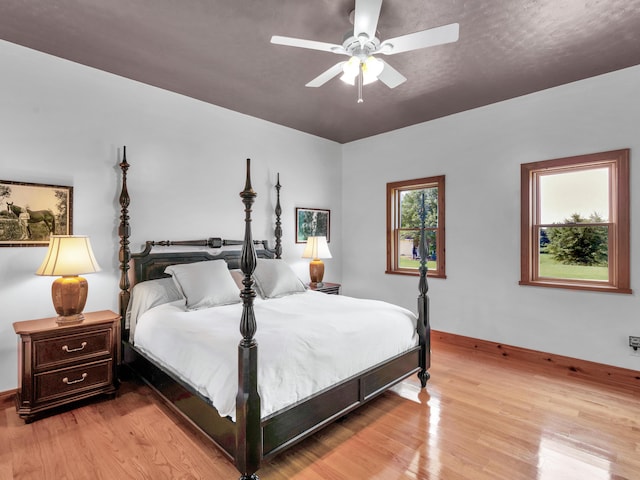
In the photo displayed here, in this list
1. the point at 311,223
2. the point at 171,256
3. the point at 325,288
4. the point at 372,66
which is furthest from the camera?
the point at 311,223

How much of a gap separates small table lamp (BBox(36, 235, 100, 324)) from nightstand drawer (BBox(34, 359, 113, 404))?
37 cm

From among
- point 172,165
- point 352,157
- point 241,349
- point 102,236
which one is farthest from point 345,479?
point 352,157

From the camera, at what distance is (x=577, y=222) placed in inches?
140

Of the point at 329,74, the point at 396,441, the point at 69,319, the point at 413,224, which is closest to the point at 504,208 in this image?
the point at 413,224

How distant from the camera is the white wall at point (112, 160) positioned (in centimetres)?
282

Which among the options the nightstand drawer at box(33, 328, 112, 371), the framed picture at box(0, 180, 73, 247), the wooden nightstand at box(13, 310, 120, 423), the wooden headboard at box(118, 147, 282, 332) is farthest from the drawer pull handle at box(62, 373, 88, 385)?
the framed picture at box(0, 180, 73, 247)

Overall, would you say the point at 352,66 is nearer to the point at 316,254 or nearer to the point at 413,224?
the point at 316,254

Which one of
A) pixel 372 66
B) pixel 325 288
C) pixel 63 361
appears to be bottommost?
pixel 63 361

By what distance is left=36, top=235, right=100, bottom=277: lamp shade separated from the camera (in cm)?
259

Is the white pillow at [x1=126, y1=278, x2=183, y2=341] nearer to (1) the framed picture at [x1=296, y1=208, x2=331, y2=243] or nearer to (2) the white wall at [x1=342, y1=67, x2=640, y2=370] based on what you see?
(1) the framed picture at [x1=296, y1=208, x2=331, y2=243]

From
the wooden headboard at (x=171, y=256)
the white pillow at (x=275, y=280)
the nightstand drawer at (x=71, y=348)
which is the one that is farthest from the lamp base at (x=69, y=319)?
the white pillow at (x=275, y=280)

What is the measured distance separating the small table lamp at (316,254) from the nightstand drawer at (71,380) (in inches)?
101

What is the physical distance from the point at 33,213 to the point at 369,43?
9.74 ft

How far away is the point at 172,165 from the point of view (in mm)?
3709
